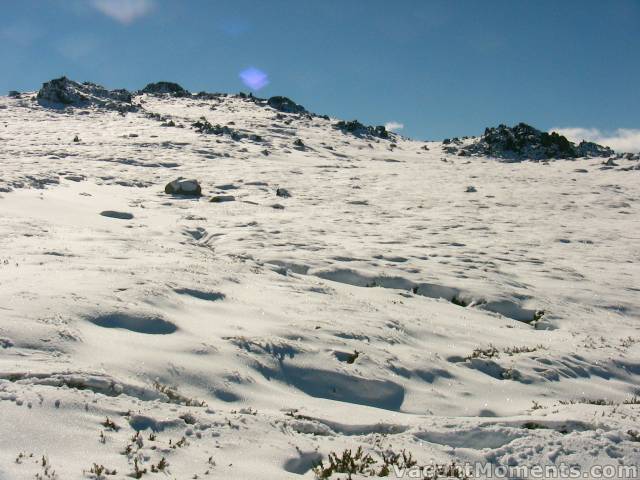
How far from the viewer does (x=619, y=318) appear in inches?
481

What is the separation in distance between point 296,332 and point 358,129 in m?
54.4

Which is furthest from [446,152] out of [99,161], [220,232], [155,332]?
[155,332]

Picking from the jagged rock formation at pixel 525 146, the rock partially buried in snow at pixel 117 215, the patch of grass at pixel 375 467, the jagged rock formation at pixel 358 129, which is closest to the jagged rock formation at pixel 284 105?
the jagged rock formation at pixel 358 129

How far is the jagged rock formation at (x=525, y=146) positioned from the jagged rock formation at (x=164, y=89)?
41027 millimetres

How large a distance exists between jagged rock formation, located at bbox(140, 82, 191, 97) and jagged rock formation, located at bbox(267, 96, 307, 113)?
13428mm

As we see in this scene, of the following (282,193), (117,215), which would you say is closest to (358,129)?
(282,193)

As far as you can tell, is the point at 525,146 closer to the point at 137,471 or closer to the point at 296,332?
the point at 296,332

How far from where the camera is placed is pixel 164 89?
257ft

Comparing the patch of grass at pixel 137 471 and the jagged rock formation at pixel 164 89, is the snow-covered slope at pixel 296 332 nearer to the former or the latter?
the patch of grass at pixel 137 471

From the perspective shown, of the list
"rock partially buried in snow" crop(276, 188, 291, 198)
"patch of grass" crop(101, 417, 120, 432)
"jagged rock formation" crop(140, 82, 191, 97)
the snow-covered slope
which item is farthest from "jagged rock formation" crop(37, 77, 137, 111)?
"patch of grass" crop(101, 417, 120, 432)

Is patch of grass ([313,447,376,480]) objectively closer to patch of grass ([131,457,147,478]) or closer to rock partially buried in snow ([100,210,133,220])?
patch of grass ([131,457,147,478])

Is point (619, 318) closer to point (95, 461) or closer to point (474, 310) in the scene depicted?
point (474, 310)

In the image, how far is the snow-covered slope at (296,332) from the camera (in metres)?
5.31

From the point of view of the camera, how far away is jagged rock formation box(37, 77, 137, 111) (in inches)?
2127
